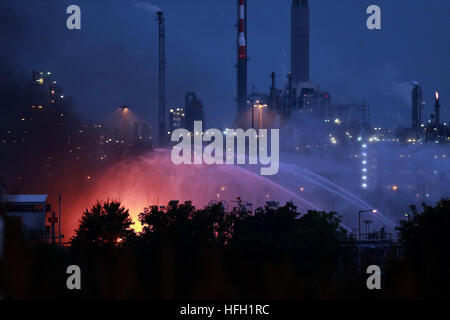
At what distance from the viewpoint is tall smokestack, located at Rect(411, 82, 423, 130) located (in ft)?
377

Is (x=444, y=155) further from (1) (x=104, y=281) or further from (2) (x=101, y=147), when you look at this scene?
(1) (x=104, y=281)

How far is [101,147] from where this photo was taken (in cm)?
9900

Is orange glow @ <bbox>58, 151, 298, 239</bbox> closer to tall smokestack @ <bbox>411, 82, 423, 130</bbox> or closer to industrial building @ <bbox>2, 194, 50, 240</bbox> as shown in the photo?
industrial building @ <bbox>2, 194, 50, 240</bbox>

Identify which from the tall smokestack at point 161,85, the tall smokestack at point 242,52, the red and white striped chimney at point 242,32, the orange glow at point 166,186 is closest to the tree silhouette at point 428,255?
the orange glow at point 166,186

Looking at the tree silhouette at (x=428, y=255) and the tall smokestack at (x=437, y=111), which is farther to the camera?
the tall smokestack at (x=437, y=111)

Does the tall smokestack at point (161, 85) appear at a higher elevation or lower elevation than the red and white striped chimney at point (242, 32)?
lower

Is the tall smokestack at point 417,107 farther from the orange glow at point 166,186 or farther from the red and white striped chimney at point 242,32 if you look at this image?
the orange glow at point 166,186

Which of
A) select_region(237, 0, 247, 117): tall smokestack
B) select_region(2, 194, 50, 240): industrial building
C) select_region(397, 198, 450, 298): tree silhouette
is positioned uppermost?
select_region(237, 0, 247, 117): tall smokestack

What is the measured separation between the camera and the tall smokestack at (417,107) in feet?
377

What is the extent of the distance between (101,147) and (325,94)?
198ft

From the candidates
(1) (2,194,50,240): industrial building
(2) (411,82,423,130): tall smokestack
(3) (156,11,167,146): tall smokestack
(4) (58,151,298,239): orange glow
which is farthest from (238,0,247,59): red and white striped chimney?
(1) (2,194,50,240): industrial building

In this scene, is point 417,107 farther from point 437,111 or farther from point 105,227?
point 105,227

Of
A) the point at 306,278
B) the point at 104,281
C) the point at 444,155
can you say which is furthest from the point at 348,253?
the point at 444,155
